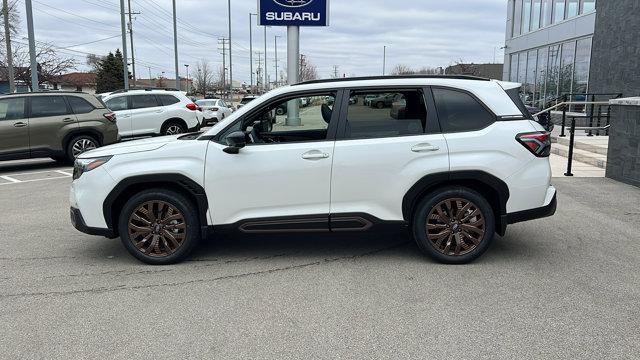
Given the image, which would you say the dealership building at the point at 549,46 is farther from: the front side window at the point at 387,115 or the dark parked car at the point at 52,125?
the front side window at the point at 387,115

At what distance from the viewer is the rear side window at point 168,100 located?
1708 cm

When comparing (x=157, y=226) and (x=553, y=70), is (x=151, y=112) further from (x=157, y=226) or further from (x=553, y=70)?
(x=553, y=70)

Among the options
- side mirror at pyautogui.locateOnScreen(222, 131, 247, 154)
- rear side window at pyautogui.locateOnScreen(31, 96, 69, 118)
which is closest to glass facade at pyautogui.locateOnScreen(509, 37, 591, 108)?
rear side window at pyautogui.locateOnScreen(31, 96, 69, 118)

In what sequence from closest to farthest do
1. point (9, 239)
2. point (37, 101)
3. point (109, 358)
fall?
point (109, 358), point (9, 239), point (37, 101)

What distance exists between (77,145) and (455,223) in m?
9.95

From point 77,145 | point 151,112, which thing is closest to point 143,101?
point 151,112

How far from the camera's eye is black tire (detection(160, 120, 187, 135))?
17000 millimetres

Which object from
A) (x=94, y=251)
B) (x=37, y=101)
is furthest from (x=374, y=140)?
(x=37, y=101)

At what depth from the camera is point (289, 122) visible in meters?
5.63

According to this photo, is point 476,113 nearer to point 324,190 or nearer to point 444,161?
point 444,161

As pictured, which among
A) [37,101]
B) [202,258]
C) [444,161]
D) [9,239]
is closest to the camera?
[444,161]

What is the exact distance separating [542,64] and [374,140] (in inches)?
901

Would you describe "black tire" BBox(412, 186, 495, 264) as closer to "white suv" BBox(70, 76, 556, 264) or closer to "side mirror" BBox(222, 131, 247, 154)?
"white suv" BBox(70, 76, 556, 264)

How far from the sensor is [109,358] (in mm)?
3479
